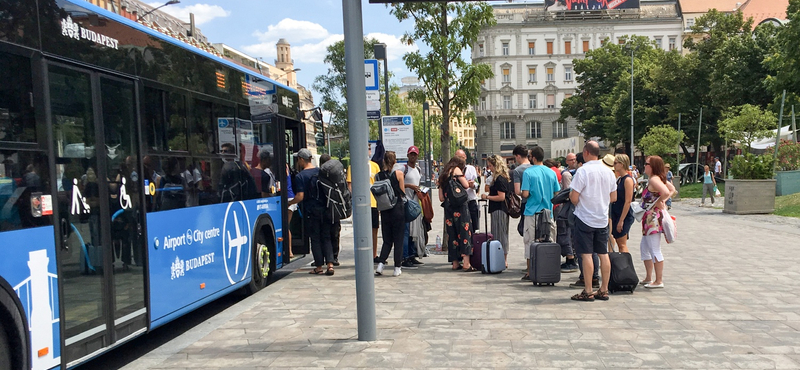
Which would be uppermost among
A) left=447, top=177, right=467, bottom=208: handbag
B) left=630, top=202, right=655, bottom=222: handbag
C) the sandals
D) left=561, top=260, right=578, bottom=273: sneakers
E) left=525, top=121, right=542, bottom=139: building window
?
left=525, top=121, right=542, bottom=139: building window

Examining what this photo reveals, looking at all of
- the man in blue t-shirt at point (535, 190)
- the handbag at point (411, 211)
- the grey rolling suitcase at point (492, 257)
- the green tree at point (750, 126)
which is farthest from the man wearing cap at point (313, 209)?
the green tree at point (750, 126)

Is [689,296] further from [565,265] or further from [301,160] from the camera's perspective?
[301,160]

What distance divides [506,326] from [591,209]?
1.85 metres

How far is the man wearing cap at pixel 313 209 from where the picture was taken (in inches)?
404

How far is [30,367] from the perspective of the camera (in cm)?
455

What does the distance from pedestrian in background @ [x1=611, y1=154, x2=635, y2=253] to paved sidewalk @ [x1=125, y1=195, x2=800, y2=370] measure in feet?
2.59

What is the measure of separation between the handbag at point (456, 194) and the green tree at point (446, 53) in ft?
14.7

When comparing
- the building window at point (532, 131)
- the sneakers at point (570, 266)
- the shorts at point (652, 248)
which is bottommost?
the sneakers at point (570, 266)

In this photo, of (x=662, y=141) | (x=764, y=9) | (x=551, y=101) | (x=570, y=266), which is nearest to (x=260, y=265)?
(x=570, y=266)

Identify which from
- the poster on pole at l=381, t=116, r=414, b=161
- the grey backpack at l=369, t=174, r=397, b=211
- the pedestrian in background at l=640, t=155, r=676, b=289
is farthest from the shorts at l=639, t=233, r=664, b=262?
the poster on pole at l=381, t=116, r=414, b=161

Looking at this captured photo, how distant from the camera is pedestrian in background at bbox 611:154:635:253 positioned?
8.54m

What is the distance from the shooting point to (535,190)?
31.8 feet

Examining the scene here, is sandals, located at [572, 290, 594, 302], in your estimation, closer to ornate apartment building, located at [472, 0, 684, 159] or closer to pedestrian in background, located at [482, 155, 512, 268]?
pedestrian in background, located at [482, 155, 512, 268]

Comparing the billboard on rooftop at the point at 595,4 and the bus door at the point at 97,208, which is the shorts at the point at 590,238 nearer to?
the bus door at the point at 97,208
